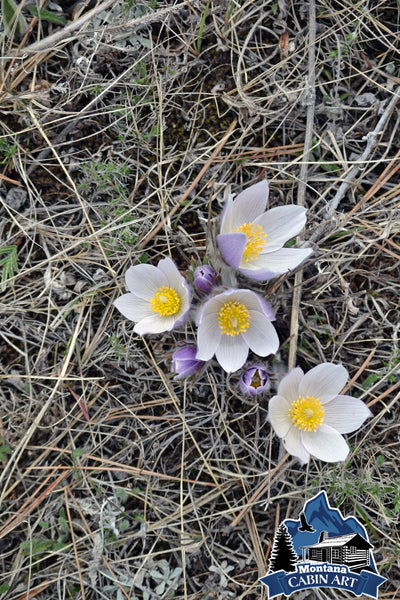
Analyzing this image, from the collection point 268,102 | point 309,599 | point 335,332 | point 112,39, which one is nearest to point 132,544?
point 309,599

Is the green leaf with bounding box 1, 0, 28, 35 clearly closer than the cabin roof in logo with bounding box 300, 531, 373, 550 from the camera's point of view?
No

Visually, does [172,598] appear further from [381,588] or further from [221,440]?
[381,588]

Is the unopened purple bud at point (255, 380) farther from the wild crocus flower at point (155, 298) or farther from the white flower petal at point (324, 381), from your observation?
the wild crocus flower at point (155, 298)

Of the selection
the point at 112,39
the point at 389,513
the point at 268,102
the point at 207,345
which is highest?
the point at 112,39

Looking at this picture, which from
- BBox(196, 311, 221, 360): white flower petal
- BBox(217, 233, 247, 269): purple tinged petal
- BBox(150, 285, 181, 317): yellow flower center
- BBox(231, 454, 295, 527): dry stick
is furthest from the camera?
BBox(231, 454, 295, 527): dry stick

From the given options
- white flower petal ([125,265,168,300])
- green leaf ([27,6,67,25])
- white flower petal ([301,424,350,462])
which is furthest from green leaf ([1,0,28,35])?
white flower petal ([301,424,350,462])

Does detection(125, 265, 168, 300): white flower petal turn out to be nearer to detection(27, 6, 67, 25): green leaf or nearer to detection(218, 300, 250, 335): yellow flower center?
detection(218, 300, 250, 335): yellow flower center

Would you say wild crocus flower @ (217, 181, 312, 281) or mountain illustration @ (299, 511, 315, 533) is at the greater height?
wild crocus flower @ (217, 181, 312, 281)

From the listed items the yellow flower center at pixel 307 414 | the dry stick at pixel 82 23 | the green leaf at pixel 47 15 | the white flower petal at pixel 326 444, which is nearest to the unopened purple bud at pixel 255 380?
the yellow flower center at pixel 307 414
